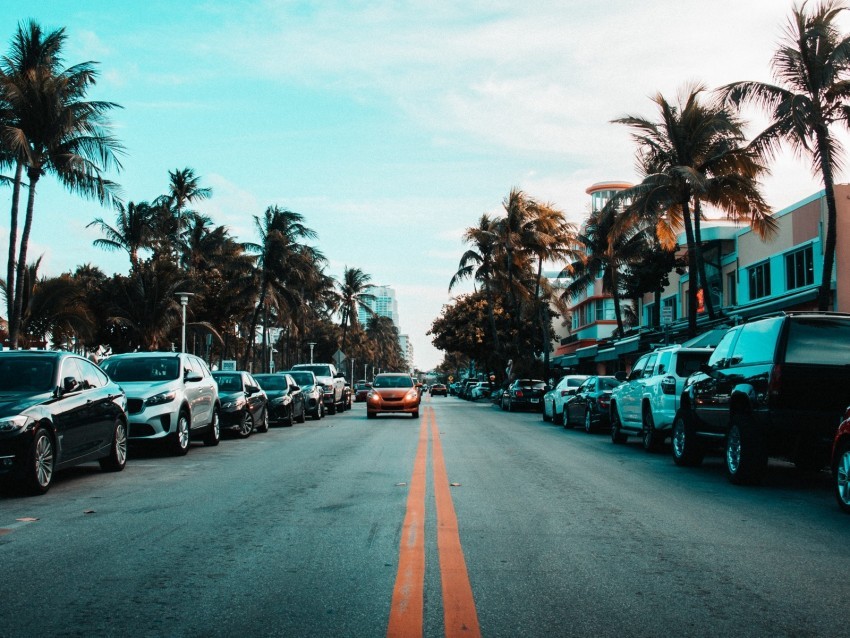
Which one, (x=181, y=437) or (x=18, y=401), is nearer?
(x=18, y=401)

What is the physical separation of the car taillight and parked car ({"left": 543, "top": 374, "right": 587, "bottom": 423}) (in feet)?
48.5

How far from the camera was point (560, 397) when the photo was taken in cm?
2623

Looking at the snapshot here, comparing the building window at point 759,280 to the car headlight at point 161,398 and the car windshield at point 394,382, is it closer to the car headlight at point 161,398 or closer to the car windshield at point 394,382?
the car windshield at point 394,382

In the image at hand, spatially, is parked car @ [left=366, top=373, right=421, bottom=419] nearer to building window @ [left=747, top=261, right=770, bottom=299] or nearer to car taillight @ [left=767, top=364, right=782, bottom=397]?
building window @ [left=747, top=261, right=770, bottom=299]

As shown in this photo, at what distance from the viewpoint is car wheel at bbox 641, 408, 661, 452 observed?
15695 millimetres

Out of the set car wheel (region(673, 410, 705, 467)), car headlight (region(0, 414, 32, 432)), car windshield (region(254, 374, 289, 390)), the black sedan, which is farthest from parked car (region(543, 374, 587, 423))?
car headlight (region(0, 414, 32, 432))

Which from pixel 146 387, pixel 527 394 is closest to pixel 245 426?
pixel 146 387

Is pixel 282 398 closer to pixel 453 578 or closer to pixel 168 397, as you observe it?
pixel 168 397

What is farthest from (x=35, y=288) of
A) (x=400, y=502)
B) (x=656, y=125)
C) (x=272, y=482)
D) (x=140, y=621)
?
(x=140, y=621)

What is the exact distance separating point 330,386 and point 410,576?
27.2 m

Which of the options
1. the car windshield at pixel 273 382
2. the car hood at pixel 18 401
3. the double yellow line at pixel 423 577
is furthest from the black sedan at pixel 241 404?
the double yellow line at pixel 423 577

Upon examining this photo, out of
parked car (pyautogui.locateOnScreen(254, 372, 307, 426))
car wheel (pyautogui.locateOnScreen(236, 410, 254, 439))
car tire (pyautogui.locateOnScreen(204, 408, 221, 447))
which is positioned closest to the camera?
car tire (pyautogui.locateOnScreen(204, 408, 221, 447))

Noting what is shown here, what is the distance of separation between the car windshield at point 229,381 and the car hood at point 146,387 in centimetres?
530

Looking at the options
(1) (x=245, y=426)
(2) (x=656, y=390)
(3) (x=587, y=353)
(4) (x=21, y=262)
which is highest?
(4) (x=21, y=262)
